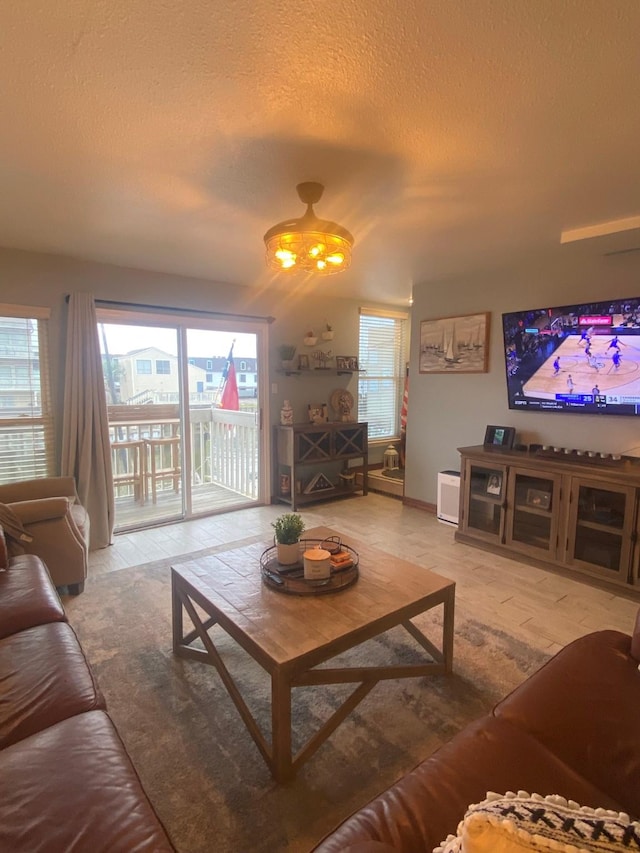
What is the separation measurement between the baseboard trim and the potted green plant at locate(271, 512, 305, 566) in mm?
2741

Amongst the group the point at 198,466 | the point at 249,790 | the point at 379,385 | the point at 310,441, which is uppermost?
the point at 379,385

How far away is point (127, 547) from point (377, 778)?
2.76 metres

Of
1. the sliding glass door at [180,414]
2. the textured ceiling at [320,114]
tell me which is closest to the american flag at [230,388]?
the sliding glass door at [180,414]

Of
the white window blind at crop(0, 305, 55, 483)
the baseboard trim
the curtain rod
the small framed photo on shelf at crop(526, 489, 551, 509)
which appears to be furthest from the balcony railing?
the small framed photo on shelf at crop(526, 489, 551, 509)

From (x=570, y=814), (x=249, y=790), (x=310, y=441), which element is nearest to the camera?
(x=570, y=814)

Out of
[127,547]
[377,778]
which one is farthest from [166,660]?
[127,547]

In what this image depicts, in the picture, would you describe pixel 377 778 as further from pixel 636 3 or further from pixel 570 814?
pixel 636 3

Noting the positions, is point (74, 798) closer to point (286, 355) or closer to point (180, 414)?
point (180, 414)

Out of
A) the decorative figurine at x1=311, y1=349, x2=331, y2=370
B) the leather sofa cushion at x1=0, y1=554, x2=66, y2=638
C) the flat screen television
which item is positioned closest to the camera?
the leather sofa cushion at x1=0, y1=554, x2=66, y2=638

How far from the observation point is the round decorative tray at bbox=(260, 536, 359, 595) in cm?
187

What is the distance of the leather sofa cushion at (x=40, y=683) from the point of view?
121cm

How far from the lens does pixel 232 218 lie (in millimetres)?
2633

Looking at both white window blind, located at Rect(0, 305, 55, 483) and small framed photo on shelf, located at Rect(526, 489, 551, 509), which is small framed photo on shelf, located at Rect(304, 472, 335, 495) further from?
white window blind, located at Rect(0, 305, 55, 483)

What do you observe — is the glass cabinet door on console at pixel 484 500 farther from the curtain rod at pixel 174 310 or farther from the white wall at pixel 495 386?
the curtain rod at pixel 174 310
